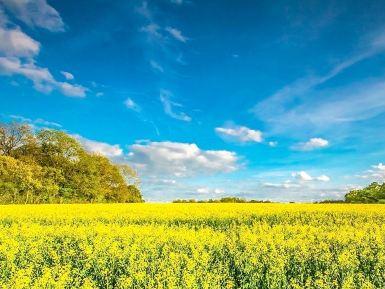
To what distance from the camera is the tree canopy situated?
56.2 meters

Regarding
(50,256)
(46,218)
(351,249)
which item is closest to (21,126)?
(46,218)

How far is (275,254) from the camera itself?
33.1 ft

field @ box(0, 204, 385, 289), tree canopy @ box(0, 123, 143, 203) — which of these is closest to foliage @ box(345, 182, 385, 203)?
tree canopy @ box(0, 123, 143, 203)

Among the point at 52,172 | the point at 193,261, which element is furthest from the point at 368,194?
the point at 193,261

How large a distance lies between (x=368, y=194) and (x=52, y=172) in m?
47.8

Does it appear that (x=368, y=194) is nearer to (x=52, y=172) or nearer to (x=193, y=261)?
(x=52, y=172)

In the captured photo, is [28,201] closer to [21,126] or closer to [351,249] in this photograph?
[21,126]

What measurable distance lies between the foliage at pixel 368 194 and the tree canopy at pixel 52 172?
3771 centimetres

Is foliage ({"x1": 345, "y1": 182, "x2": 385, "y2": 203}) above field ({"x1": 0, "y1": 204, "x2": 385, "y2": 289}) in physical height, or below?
above

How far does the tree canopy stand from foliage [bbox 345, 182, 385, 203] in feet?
124

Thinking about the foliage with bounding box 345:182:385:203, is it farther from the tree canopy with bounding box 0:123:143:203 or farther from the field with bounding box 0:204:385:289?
the field with bounding box 0:204:385:289

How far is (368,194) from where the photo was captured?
61969 millimetres

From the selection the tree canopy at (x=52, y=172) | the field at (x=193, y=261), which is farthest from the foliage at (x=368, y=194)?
the field at (x=193, y=261)

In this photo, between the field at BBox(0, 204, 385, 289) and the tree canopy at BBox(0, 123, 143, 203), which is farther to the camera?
the tree canopy at BBox(0, 123, 143, 203)
